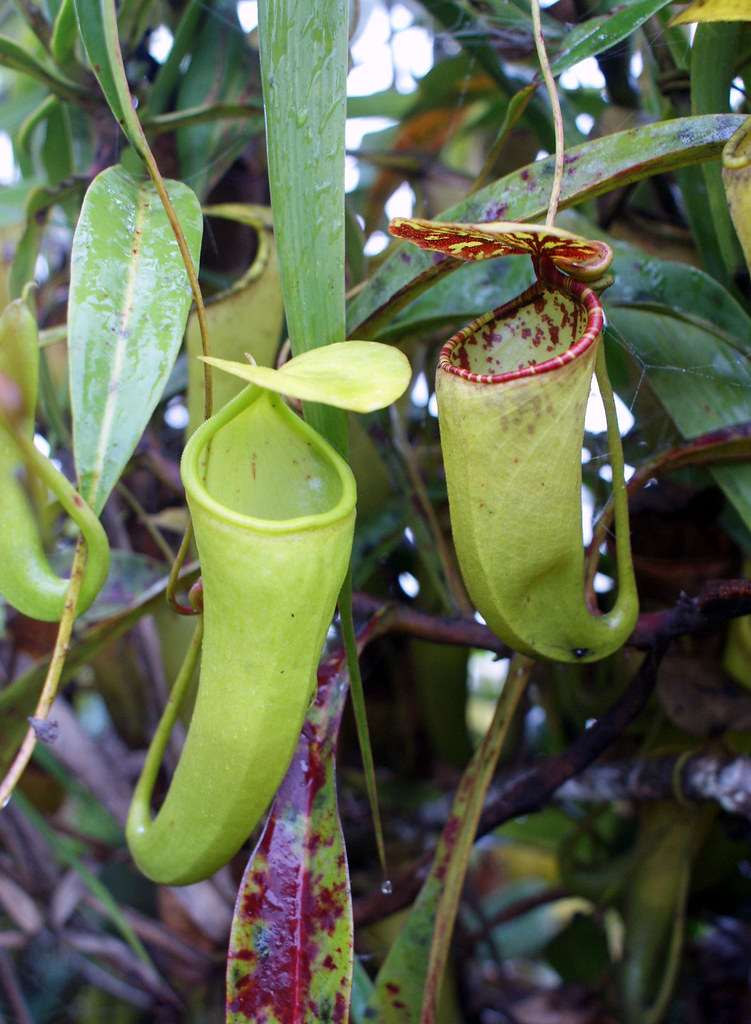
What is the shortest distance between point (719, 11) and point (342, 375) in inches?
11.9

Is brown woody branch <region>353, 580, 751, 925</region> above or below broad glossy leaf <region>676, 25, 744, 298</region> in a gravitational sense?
below

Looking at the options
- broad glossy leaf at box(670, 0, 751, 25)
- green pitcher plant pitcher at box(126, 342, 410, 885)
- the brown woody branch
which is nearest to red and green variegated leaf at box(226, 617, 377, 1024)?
green pitcher plant pitcher at box(126, 342, 410, 885)

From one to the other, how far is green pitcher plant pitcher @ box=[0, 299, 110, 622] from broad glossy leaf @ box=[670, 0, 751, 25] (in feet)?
1.42

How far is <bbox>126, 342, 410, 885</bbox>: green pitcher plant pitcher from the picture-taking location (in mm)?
400

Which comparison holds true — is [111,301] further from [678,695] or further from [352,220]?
[678,695]

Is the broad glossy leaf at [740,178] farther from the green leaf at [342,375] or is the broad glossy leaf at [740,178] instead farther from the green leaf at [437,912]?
the green leaf at [437,912]

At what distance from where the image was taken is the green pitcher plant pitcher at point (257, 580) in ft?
1.31

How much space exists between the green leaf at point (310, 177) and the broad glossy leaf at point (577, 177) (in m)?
0.10

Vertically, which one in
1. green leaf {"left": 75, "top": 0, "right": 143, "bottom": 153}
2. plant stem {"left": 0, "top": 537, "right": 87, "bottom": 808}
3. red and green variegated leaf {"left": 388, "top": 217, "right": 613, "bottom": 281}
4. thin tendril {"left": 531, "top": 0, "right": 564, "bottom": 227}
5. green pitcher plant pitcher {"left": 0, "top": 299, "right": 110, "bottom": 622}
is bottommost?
plant stem {"left": 0, "top": 537, "right": 87, "bottom": 808}

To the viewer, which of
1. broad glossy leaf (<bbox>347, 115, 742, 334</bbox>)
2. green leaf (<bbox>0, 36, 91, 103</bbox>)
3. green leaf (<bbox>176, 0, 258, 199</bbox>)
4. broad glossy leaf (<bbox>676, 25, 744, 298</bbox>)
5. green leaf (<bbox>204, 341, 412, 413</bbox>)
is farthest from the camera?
green leaf (<bbox>176, 0, 258, 199</bbox>)

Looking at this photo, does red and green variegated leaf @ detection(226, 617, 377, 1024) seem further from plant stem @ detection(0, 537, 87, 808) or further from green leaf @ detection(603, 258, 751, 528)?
green leaf @ detection(603, 258, 751, 528)

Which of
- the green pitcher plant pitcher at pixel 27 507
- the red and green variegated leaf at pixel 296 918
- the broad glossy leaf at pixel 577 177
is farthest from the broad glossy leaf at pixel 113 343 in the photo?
the red and green variegated leaf at pixel 296 918

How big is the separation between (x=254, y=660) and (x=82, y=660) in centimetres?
34

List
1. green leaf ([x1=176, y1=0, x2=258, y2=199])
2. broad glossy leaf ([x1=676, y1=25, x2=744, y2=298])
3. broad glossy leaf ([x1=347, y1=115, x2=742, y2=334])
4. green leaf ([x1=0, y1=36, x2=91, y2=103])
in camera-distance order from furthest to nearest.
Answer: green leaf ([x1=176, y1=0, x2=258, y2=199]), green leaf ([x1=0, y1=36, x2=91, y2=103]), broad glossy leaf ([x1=676, y1=25, x2=744, y2=298]), broad glossy leaf ([x1=347, y1=115, x2=742, y2=334])
